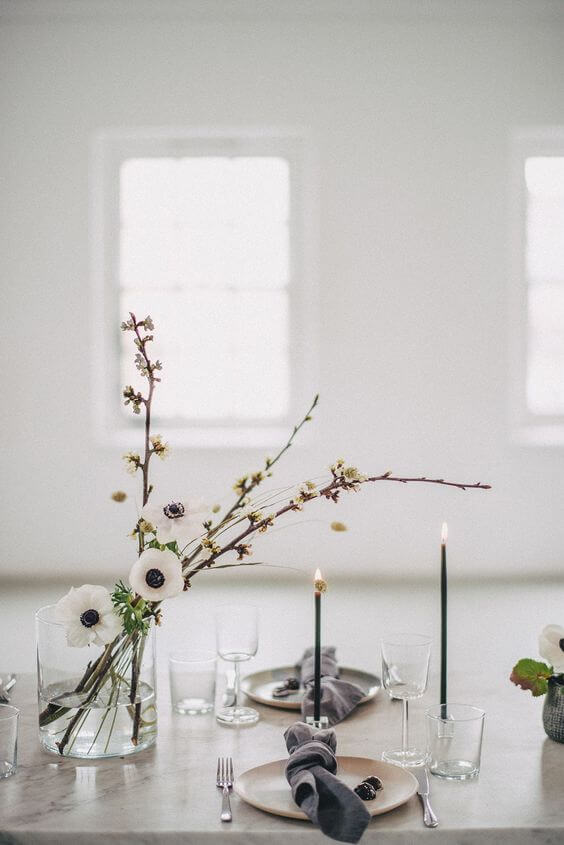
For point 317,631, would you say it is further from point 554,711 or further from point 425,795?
point 554,711

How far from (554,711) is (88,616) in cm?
64

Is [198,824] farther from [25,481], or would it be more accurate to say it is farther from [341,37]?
[341,37]

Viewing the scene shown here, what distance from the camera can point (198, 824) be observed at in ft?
3.13

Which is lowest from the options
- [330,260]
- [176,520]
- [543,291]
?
[176,520]

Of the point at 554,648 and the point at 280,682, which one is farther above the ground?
the point at 554,648

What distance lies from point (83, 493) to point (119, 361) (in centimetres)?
71

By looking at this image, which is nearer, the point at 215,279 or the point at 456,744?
the point at 456,744

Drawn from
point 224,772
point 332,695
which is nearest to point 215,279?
point 332,695

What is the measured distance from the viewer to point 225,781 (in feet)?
3.46

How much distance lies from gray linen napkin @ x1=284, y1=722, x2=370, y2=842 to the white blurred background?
337cm

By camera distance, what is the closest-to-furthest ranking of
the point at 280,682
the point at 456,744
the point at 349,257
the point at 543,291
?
the point at 456,744 < the point at 280,682 < the point at 349,257 < the point at 543,291

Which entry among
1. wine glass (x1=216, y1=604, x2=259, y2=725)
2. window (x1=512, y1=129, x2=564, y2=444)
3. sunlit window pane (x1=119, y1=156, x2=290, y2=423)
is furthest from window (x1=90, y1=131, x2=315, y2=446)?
wine glass (x1=216, y1=604, x2=259, y2=725)

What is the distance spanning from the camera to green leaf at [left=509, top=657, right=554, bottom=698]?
123 centimetres

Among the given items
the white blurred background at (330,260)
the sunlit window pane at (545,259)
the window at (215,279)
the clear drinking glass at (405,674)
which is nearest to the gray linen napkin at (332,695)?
the clear drinking glass at (405,674)
